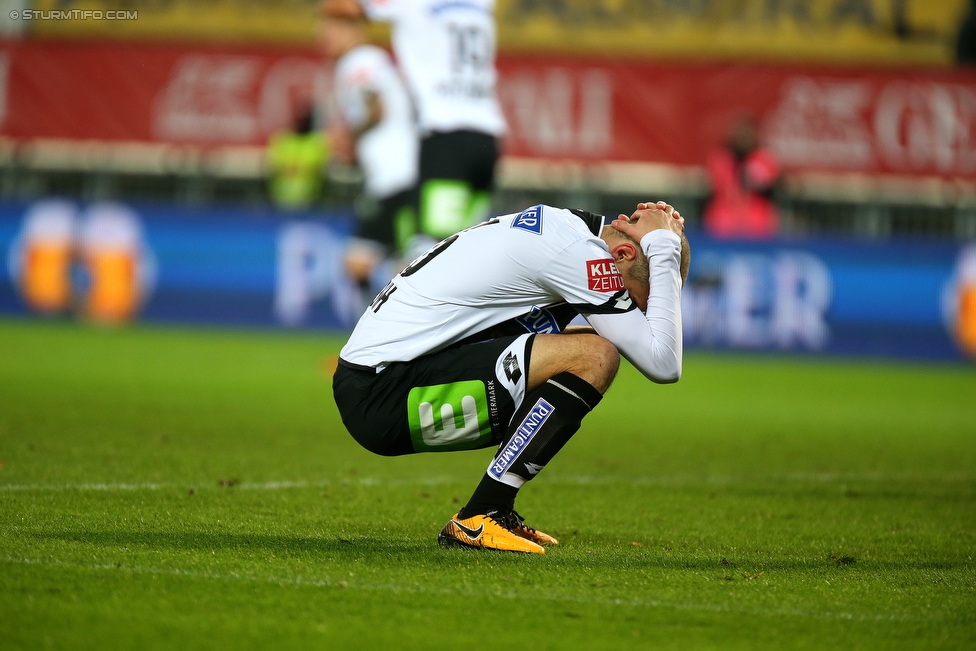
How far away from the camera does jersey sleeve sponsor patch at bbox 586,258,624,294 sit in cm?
459

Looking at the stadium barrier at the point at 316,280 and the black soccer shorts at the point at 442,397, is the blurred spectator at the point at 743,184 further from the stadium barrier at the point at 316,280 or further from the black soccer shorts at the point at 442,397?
the black soccer shorts at the point at 442,397

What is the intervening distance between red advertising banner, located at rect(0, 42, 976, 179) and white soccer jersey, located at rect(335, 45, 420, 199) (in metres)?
4.48

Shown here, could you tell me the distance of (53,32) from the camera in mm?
17844

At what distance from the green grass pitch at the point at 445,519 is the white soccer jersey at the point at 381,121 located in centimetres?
250

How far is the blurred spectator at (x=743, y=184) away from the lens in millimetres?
15539

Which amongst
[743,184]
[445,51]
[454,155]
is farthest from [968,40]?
[454,155]

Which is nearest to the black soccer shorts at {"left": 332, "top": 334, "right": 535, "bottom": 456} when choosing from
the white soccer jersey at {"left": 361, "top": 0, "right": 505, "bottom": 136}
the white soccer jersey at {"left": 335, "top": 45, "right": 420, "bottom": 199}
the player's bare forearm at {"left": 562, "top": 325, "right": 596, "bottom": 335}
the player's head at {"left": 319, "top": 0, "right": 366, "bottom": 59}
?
the player's bare forearm at {"left": 562, "top": 325, "right": 596, "bottom": 335}

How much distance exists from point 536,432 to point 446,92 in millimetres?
5459

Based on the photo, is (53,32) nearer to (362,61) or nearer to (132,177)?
(132,177)

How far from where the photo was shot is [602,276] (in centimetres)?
461

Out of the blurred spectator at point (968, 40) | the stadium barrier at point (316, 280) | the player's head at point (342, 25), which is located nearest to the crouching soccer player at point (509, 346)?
the player's head at point (342, 25)

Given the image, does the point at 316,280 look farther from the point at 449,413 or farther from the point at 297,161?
the point at 449,413

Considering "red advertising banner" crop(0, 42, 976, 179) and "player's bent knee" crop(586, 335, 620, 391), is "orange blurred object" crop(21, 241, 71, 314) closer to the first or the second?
"red advertising banner" crop(0, 42, 976, 179)

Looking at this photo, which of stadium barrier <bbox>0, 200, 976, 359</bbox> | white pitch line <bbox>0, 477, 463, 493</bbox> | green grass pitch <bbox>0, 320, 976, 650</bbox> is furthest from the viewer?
stadium barrier <bbox>0, 200, 976, 359</bbox>
